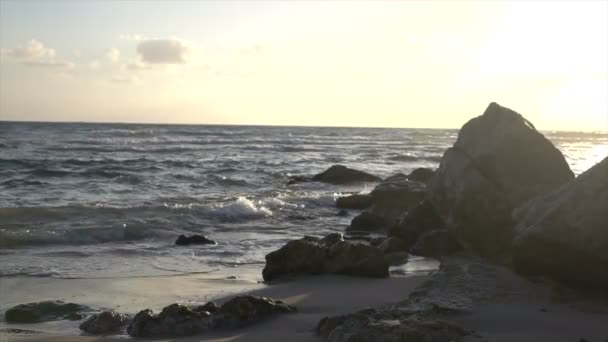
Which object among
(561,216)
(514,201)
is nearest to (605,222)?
(561,216)

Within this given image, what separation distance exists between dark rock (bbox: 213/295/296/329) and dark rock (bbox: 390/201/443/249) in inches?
200

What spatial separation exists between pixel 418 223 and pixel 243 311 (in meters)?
5.77

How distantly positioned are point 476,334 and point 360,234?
7.54 metres

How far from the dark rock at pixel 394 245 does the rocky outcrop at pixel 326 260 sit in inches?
71.0

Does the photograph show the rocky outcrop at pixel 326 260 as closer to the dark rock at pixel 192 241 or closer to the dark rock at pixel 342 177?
the dark rock at pixel 192 241

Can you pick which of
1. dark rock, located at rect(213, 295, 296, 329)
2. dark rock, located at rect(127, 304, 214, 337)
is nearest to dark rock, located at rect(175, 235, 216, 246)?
dark rock, located at rect(213, 295, 296, 329)

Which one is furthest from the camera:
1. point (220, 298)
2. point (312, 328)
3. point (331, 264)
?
point (331, 264)

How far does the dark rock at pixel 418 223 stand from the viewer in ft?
36.2

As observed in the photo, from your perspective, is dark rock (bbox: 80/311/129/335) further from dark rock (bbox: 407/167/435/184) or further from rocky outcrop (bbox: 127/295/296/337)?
dark rock (bbox: 407/167/435/184)

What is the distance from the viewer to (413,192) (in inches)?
596

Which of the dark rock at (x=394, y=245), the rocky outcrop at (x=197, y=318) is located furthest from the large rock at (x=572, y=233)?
the dark rock at (x=394, y=245)

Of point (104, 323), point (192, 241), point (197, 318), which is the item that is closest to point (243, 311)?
point (197, 318)

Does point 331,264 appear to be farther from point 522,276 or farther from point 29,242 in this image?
point 29,242

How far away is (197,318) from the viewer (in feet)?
19.2
